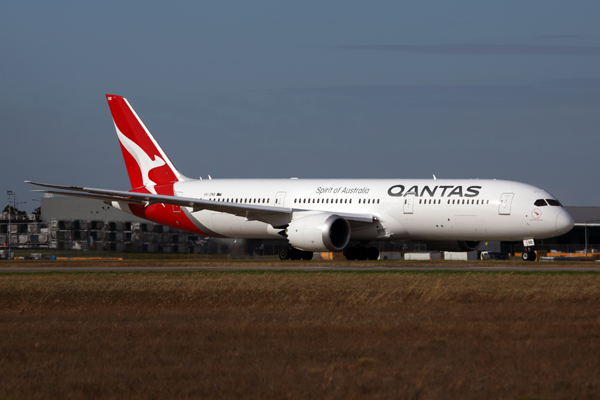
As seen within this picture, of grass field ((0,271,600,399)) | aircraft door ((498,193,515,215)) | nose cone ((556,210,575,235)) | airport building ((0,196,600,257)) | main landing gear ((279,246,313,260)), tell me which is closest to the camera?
grass field ((0,271,600,399))

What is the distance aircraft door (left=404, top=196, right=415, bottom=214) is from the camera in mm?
34969

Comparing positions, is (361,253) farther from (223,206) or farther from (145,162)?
(145,162)

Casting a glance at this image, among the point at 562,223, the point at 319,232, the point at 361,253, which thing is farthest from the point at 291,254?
the point at 562,223

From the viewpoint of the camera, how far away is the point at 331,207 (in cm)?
3738

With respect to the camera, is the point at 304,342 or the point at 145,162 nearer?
the point at 304,342

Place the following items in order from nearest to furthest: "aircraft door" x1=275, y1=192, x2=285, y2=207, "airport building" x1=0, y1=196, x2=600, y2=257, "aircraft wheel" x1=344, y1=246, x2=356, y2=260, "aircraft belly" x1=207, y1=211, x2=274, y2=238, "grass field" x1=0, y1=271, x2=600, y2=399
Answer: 1. "grass field" x1=0, y1=271, x2=600, y2=399
2. "aircraft door" x1=275, y1=192, x2=285, y2=207
3. "aircraft wheel" x1=344, y1=246, x2=356, y2=260
4. "aircraft belly" x1=207, y1=211, x2=274, y2=238
5. "airport building" x1=0, y1=196, x2=600, y2=257

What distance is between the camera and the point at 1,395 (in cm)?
781

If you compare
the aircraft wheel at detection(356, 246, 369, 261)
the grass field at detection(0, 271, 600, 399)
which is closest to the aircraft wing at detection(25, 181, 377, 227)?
the aircraft wheel at detection(356, 246, 369, 261)

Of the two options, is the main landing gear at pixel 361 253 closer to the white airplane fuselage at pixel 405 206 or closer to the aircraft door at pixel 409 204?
the white airplane fuselage at pixel 405 206

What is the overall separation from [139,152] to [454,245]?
16.9 m

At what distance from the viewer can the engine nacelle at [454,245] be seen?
37.8 metres

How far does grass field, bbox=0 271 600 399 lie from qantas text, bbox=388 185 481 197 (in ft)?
47.8

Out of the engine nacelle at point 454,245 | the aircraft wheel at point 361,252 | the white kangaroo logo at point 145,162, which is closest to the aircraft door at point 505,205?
the engine nacelle at point 454,245

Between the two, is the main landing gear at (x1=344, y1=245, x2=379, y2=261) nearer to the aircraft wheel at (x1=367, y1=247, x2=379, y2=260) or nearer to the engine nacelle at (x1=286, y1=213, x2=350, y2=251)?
the aircraft wheel at (x1=367, y1=247, x2=379, y2=260)
